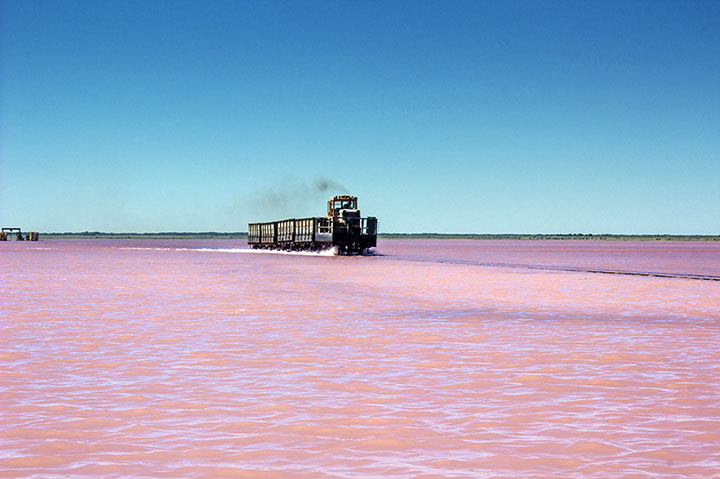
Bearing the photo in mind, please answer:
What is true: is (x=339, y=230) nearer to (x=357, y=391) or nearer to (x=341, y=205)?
(x=341, y=205)

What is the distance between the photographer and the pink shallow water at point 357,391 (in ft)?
18.1

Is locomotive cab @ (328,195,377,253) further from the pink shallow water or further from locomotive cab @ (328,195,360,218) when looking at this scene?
the pink shallow water

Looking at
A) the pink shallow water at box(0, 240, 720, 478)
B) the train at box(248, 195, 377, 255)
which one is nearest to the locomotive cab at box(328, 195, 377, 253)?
the train at box(248, 195, 377, 255)

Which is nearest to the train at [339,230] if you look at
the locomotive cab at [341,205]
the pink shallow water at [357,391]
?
the locomotive cab at [341,205]

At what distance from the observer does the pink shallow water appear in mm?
5527

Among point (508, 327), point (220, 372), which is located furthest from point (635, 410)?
point (508, 327)

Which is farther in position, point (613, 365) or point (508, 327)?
point (508, 327)

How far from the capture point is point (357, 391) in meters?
8.05

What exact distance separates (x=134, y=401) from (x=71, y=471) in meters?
2.32

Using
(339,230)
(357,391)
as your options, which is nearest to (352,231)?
(339,230)

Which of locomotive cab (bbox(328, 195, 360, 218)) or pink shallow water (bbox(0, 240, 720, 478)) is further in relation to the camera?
locomotive cab (bbox(328, 195, 360, 218))

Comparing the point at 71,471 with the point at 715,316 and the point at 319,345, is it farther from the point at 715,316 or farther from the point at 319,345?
the point at 715,316

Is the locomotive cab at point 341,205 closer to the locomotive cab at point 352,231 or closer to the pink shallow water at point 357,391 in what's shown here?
the locomotive cab at point 352,231

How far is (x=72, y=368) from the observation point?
9430 mm
